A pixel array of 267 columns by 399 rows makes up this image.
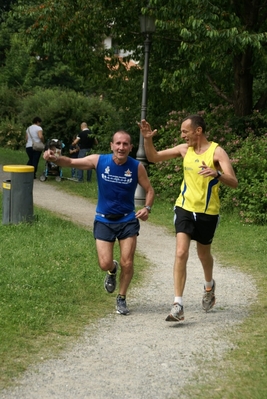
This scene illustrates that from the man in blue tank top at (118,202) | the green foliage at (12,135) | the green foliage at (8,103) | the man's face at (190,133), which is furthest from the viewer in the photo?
the green foliage at (8,103)

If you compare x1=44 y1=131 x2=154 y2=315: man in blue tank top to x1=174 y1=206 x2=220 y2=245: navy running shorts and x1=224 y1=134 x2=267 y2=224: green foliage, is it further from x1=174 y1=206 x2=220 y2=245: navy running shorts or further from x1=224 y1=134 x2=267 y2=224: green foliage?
x1=224 y1=134 x2=267 y2=224: green foliage

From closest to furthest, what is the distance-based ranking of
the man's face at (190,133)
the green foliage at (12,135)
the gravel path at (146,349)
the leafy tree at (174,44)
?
the gravel path at (146,349) < the man's face at (190,133) < the leafy tree at (174,44) < the green foliage at (12,135)

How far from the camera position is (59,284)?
8953 millimetres

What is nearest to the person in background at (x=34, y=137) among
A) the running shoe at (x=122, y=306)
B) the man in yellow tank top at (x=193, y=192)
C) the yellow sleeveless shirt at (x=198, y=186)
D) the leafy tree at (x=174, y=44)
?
the leafy tree at (x=174, y=44)

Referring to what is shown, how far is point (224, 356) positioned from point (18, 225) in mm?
Answer: 7094

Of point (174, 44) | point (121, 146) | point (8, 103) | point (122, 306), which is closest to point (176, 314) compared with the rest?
point (122, 306)

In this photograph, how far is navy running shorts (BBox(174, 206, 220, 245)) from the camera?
7736mm

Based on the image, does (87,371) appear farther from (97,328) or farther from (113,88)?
(113,88)

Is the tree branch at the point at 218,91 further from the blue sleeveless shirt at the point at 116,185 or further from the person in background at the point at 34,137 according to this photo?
the blue sleeveless shirt at the point at 116,185

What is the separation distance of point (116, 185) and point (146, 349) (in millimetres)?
1815

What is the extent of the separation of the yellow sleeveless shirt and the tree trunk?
12.3 metres

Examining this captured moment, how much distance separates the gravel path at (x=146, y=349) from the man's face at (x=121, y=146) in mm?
1511

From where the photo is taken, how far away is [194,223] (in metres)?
7.76

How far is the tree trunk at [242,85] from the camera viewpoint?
773 inches
